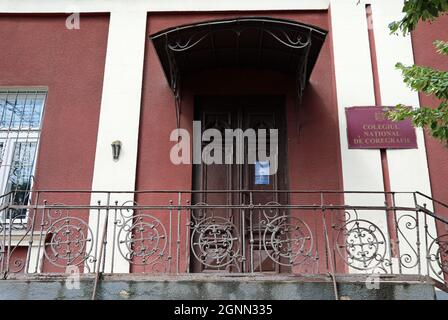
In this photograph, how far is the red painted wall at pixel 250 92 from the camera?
6.02 metres

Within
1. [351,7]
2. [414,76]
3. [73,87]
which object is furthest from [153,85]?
[414,76]

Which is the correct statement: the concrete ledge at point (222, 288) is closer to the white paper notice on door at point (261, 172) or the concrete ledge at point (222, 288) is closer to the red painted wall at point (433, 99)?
the red painted wall at point (433, 99)

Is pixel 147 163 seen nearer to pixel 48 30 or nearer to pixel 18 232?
pixel 18 232

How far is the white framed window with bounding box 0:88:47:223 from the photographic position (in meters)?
6.11

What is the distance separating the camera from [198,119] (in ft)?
21.0

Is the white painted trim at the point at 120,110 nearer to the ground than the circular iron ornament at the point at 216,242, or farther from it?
farther from it

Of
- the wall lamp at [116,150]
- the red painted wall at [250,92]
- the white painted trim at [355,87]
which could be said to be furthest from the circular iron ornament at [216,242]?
the white painted trim at [355,87]

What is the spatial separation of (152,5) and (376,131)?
11.7ft

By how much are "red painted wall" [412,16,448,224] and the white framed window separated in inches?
201

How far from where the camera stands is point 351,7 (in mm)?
6527

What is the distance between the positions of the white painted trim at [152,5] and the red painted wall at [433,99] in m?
1.39
